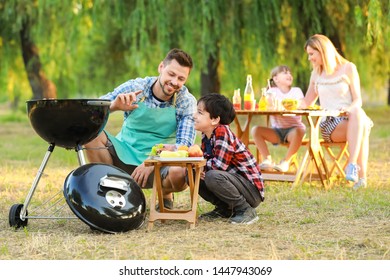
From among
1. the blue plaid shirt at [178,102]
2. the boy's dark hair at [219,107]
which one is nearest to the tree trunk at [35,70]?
the blue plaid shirt at [178,102]

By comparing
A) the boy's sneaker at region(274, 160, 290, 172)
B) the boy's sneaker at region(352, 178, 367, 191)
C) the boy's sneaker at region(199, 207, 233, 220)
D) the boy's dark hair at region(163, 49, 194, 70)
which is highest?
the boy's dark hair at region(163, 49, 194, 70)

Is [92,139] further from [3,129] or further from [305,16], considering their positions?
[3,129]

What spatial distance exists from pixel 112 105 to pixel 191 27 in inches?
267

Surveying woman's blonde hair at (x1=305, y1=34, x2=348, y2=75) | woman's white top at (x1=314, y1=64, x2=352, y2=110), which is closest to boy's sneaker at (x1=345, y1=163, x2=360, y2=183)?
woman's white top at (x1=314, y1=64, x2=352, y2=110)

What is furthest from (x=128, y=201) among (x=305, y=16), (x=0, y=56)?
(x=0, y=56)

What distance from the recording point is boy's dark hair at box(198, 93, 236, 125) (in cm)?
486

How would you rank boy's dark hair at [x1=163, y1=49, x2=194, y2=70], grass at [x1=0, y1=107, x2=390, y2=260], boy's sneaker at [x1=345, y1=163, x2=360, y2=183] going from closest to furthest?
grass at [x1=0, y1=107, x2=390, y2=260] < boy's dark hair at [x1=163, y1=49, x2=194, y2=70] < boy's sneaker at [x1=345, y1=163, x2=360, y2=183]

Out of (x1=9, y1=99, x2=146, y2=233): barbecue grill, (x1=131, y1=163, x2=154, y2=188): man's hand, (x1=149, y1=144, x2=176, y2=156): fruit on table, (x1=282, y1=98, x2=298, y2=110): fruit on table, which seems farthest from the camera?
(x1=282, y1=98, x2=298, y2=110): fruit on table

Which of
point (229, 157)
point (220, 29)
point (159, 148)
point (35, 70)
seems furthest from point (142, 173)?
point (35, 70)

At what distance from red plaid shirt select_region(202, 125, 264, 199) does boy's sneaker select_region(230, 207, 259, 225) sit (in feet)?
0.52

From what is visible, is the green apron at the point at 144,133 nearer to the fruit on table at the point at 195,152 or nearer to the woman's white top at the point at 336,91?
the fruit on table at the point at 195,152

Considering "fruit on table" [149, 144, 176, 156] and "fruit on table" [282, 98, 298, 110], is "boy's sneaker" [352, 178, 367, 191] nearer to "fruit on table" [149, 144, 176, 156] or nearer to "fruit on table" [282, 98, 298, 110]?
"fruit on table" [282, 98, 298, 110]

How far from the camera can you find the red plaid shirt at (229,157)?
15.9 feet
